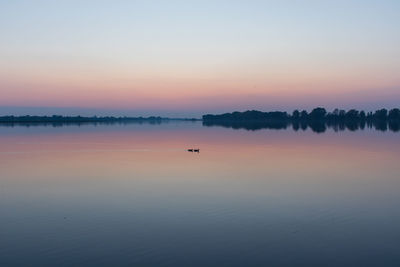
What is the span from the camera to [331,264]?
9031 millimetres

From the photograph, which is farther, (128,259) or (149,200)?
(149,200)

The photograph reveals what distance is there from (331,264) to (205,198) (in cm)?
790

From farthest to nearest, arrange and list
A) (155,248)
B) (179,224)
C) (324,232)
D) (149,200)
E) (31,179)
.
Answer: (31,179), (149,200), (179,224), (324,232), (155,248)

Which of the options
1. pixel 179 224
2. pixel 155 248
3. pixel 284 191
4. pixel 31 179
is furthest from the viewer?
pixel 31 179

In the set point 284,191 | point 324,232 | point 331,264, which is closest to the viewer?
point 331,264

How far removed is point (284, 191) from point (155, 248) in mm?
9623

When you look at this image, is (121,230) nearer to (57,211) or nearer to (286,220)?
(57,211)

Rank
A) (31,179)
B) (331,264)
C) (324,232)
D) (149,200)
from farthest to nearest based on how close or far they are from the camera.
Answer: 1. (31,179)
2. (149,200)
3. (324,232)
4. (331,264)

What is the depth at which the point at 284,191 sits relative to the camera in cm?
1770

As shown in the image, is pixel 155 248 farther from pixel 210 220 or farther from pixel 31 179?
pixel 31 179

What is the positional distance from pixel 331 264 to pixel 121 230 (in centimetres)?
679

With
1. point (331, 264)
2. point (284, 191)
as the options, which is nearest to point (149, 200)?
point (284, 191)

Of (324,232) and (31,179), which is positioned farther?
(31,179)

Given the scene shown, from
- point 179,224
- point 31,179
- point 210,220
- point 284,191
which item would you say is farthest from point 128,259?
point 31,179
